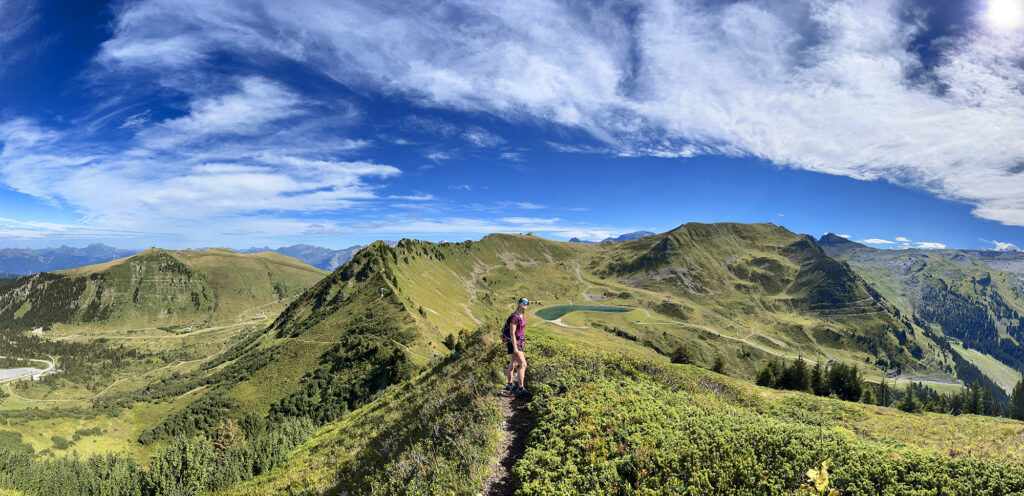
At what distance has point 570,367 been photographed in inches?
856

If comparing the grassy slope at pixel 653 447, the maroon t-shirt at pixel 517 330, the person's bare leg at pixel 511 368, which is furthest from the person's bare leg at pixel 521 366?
the grassy slope at pixel 653 447

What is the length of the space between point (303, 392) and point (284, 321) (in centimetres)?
10820

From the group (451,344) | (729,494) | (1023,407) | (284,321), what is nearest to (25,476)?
(451,344)

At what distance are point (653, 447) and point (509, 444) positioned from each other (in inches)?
226

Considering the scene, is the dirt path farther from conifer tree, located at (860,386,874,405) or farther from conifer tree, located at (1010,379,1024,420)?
conifer tree, located at (1010,379,1024,420)

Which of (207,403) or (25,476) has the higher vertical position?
(25,476)

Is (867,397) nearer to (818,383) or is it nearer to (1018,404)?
(818,383)

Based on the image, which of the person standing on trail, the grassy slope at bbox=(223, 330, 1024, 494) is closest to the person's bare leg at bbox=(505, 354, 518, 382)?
the person standing on trail

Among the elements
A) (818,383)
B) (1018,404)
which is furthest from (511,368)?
(1018,404)

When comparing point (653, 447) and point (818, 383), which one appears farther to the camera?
point (818, 383)

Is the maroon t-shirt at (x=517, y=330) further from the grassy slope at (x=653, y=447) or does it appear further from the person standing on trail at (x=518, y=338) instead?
the grassy slope at (x=653, y=447)

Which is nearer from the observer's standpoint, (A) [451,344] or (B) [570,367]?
(B) [570,367]

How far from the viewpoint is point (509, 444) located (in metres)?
14.8

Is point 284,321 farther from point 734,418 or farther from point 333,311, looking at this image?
point 734,418
